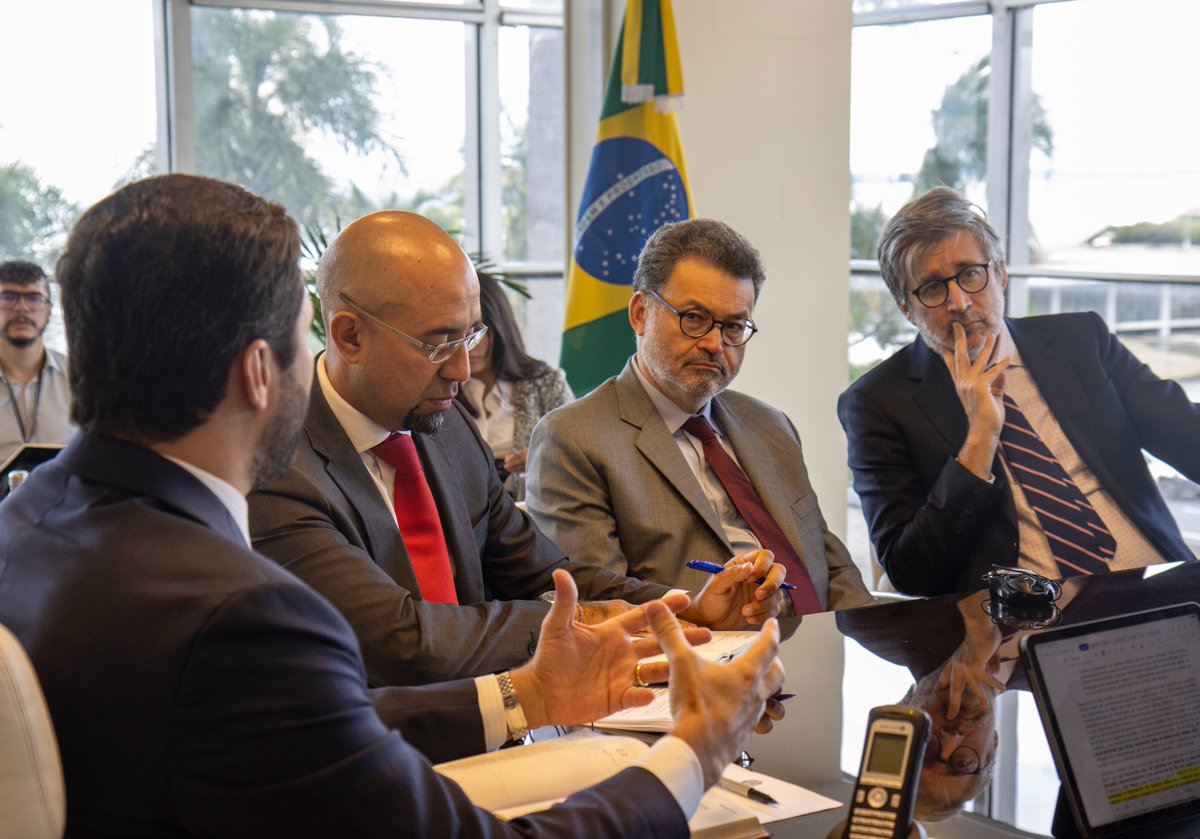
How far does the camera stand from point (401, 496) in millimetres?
2096

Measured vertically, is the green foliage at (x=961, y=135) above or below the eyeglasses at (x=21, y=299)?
above

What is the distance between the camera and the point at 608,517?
8.40ft

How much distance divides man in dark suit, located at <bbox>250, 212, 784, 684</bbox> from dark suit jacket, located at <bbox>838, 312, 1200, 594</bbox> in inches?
31.7

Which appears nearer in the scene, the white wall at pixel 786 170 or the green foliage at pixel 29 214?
the white wall at pixel 786 170

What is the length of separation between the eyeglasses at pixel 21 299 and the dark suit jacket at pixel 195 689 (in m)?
4.73

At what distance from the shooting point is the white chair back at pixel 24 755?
1.05m

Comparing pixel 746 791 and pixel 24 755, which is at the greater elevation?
pixel 24 755

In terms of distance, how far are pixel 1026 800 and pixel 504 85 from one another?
585 cm

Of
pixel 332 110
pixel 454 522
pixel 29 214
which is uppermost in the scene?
pixel 332 110

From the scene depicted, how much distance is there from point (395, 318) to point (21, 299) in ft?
13.2

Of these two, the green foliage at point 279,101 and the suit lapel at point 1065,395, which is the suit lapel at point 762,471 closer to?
the suit lapel at point 1065,395

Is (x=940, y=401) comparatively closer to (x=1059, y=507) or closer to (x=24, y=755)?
(x=1059, y=507)

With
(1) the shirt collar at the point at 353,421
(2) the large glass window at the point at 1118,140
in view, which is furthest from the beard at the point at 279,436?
(2) the large glass window at the point at 1118,140

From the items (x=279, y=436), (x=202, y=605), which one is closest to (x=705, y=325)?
(x=279, y=436)
